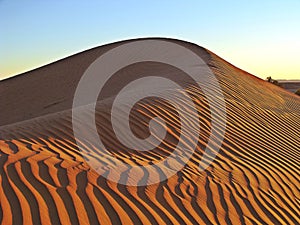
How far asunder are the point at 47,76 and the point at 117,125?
1967 centimetres

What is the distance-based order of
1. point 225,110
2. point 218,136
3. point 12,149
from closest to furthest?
point 12,149, point 218,136, point 225,110

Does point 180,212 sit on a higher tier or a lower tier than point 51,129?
lower

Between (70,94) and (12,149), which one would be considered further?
(70,94)

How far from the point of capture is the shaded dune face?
142 inches

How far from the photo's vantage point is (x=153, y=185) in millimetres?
4449

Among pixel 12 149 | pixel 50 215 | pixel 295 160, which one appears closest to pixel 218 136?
pixel 295 160

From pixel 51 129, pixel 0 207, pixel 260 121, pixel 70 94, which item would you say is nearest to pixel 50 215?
pixel 0 207

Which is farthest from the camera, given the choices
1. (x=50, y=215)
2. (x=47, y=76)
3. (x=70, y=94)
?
(x=47, y=76)

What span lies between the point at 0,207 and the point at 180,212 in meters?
1.85

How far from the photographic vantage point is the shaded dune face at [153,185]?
361cm

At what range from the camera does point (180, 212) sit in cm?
391

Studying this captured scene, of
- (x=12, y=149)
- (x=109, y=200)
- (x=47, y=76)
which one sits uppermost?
(x=47, y=76)

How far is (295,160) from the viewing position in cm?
655

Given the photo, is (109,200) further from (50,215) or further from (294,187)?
(294,187)
